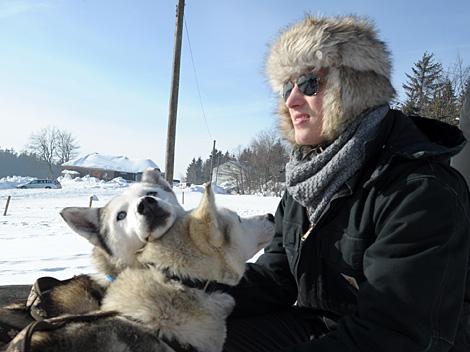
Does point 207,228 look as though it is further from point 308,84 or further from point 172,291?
point 308,84

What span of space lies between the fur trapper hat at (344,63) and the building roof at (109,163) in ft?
223

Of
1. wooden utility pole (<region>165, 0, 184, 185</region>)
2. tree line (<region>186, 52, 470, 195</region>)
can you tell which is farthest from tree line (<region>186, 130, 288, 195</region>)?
wooden utility pole (<region>165, 0, 184, 185</region>)

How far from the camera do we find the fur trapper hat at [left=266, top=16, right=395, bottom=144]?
219cm

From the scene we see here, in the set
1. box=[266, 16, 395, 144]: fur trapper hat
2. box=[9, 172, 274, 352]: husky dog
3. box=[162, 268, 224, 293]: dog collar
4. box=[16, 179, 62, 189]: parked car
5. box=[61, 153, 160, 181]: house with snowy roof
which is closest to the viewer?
box=[9, 172, 274, 352]: husky dog

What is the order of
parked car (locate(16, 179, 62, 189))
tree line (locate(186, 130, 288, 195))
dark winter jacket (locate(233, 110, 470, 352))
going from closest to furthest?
dark winter jacket (locate(233, 110, 470, 352))
parked car (locate(16, 179, 62, 189))
tree line (locate(186, 130, 288, 195))

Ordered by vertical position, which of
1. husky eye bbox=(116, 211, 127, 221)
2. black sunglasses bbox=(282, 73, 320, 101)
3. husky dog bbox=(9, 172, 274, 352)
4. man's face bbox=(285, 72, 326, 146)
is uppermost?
black sunglasses bbox=(282, 73, 320, 101)

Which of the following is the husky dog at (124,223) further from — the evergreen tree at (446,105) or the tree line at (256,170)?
the tree line at (256,170)

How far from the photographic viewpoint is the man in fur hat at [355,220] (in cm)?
160

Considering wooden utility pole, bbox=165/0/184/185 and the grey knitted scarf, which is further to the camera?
wooden utility pole, bbox=165/0/184/185

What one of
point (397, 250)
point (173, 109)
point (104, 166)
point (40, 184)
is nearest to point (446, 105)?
point (173, 109)

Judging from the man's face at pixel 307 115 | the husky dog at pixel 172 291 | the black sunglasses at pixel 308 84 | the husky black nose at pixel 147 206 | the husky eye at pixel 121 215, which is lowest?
the husky dog at pixel 172 291

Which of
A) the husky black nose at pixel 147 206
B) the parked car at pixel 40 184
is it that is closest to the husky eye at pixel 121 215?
the husky black nose at pixel 147 206

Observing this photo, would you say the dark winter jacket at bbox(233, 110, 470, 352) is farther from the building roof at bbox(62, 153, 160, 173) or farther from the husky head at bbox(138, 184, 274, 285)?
the building roof at bbox(62, 153, 160, 173)

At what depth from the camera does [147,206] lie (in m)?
2.37
